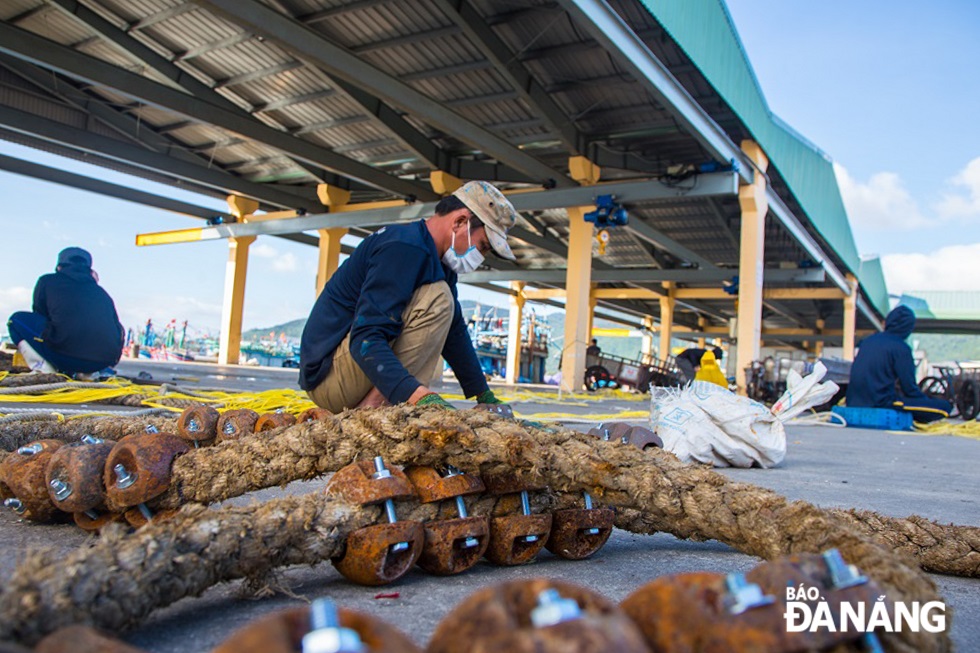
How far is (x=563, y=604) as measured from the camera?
561mm

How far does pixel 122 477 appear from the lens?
4.47 ft

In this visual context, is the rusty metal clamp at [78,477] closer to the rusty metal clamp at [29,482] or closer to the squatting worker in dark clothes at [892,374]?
the rusty metal clamp at [29,482]

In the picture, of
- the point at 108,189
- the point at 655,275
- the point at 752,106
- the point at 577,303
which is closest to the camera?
the point at 752,106

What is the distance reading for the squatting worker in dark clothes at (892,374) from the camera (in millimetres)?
7711

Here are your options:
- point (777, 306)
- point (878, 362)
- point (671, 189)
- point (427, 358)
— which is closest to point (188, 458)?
point (427, 358)

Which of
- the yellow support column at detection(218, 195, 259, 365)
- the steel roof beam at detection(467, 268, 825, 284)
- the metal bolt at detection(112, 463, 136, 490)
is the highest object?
the steel roof beam at detection(467, 268, 825, 284)

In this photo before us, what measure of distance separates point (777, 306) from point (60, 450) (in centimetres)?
2953

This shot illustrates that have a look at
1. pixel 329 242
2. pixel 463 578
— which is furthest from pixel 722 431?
pixel 329 242

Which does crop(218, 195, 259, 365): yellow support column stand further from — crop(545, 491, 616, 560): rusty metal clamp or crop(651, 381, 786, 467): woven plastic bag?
crop(545, 491, 616, 560): rusty metal clamp

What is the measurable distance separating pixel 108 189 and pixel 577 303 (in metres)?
11.2

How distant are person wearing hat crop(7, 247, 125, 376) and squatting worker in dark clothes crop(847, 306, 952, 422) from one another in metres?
7.73

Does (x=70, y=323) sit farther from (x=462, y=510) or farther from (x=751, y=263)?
(x=751, y=263)

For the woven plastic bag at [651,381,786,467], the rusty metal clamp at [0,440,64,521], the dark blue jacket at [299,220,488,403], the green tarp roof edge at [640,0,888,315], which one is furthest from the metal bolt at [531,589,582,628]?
the green tarp roof edge at [640,0,888,315]

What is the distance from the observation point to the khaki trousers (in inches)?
99.6
